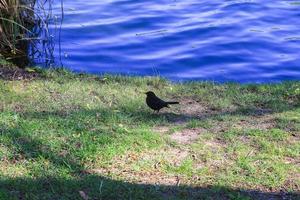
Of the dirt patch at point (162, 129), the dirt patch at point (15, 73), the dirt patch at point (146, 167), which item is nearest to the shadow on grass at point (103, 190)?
the dirt patch at point (146, 167)

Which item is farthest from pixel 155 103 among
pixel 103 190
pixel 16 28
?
pixel 16 28

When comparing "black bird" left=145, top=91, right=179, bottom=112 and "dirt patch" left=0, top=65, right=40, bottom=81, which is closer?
"black bird" left=145, top=91, right=179, bottom=112

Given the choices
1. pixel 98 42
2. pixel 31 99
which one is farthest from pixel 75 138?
pixel 98 42

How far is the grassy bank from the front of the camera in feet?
18.0

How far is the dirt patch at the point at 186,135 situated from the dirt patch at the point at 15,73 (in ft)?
9.33

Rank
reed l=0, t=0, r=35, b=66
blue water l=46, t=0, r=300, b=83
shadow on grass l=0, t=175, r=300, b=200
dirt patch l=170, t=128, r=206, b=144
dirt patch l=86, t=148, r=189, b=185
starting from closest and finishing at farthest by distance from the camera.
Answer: shadow on grass l=0, t=175, r=300, b=200 < dirt patch l=86, t=148, r=189, b=185 < dirt patch l=170, t=128, r=206, b=144 < reed l=0, t=0, r=35, b=66 < blue water l=46, t=0, r=300, b=83

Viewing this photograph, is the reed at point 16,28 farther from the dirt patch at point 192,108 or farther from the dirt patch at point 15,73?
the dirt patch at point 192,108

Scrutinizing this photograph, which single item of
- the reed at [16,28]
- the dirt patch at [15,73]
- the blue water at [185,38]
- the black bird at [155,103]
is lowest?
the blue water at [185,38]

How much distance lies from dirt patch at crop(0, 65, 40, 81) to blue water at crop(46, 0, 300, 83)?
174 cm

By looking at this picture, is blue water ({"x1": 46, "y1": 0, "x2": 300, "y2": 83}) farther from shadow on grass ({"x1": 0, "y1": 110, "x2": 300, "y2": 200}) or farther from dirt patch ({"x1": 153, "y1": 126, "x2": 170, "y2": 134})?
shadow on grass ({"x1": 0, "y1": 110, "x2": 300, "y2": 200})

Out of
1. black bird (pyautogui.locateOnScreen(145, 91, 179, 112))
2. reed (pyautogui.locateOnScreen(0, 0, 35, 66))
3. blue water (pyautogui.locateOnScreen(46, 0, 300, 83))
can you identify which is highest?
reed (pyautogui.locateOnScreen(0, 0, 35, 66))

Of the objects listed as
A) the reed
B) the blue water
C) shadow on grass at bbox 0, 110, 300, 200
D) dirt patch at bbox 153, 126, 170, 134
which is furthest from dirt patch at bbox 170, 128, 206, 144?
the reed

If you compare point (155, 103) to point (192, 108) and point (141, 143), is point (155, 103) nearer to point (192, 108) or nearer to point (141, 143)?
point (192, 108)

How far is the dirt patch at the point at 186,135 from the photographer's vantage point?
21.5ft
